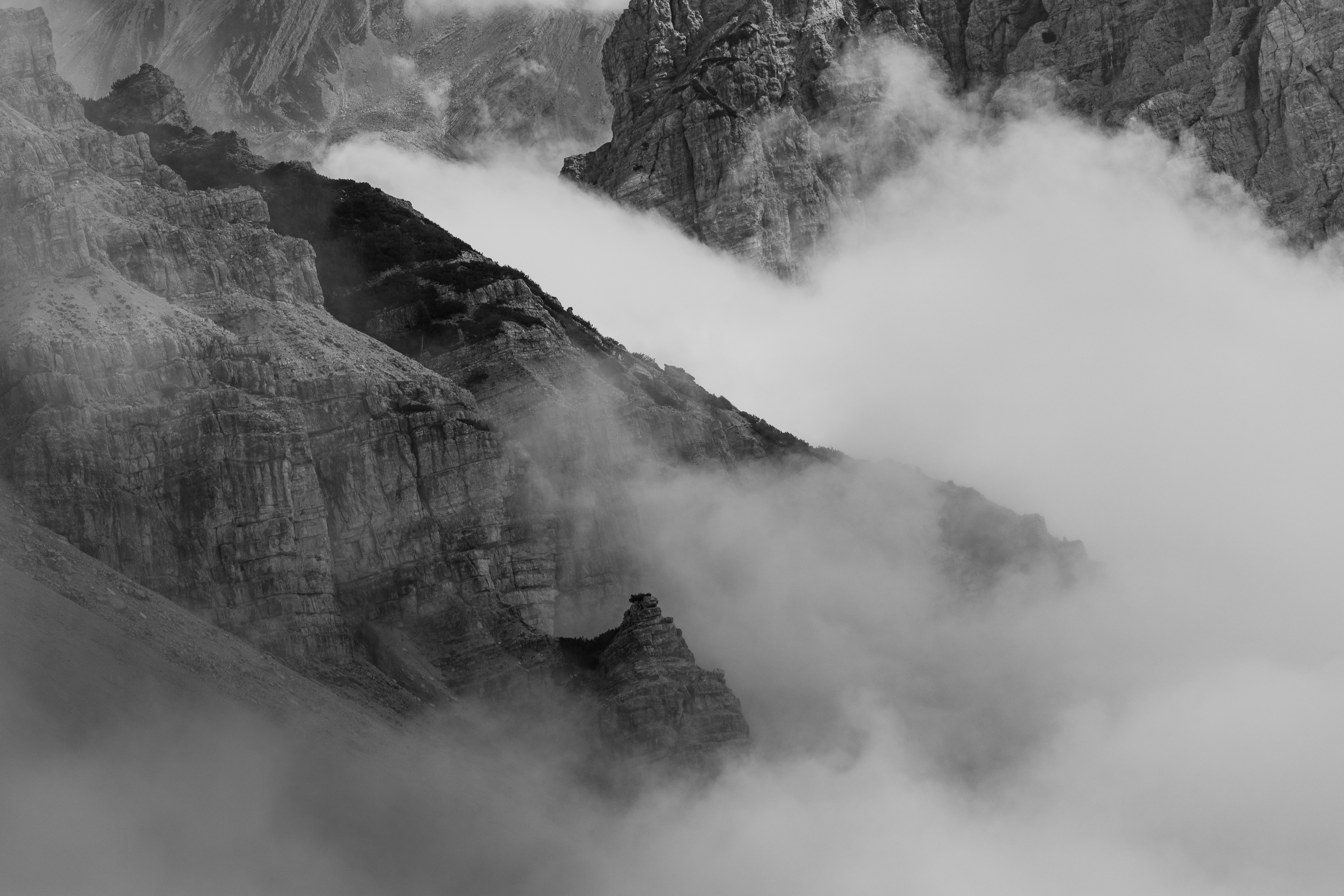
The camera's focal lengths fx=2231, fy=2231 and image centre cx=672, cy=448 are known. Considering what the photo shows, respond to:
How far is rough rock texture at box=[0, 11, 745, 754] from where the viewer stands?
109 m

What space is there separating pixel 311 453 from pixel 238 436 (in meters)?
4.57

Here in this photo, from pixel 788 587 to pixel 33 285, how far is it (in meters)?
53.1

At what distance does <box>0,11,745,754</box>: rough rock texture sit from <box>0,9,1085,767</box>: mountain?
0.14m

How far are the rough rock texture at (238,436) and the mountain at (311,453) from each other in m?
0.14

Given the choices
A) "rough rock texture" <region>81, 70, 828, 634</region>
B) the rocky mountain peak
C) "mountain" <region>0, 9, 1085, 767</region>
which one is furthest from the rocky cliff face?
the rocky mountain peak

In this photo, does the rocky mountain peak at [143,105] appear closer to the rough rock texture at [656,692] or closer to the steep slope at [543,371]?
the steep slope at [543,371]

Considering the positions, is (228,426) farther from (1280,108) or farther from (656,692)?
(1280,108)

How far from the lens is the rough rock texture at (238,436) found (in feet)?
357

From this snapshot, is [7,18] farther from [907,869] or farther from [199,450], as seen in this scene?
[907,869]

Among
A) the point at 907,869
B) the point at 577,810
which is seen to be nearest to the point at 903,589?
the point at 907,869

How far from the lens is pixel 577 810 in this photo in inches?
4306

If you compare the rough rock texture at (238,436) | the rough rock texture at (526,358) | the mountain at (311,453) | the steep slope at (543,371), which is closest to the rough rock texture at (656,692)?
the mountain at (311,453)

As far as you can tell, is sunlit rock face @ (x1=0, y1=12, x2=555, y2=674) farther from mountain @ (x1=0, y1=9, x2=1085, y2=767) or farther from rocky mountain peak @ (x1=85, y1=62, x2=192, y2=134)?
rocky mountain peak @ (x1=85, y1=62, x2=192, y2=134)

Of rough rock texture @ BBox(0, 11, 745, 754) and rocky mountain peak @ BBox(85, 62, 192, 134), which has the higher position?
rocky mountain peak @ BBox(85, 62, 192, 134)
